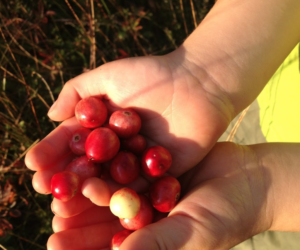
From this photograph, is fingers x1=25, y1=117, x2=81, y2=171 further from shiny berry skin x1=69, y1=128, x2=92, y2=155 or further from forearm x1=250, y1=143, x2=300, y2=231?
forearm x1=250, y1=143, x2=300, y2=231

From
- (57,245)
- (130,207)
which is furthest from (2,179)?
(130,207)

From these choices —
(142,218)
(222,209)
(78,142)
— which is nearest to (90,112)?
(78,142)

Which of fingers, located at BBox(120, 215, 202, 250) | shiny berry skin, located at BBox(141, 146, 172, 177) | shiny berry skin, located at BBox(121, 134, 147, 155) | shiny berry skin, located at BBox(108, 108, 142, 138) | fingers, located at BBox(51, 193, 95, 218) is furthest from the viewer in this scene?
shiny berry skin, located at BBox(121, 134, 147, 155)

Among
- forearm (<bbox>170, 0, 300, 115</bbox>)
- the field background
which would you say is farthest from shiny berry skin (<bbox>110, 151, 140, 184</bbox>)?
the field background

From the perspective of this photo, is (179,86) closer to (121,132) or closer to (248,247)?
(121,132)

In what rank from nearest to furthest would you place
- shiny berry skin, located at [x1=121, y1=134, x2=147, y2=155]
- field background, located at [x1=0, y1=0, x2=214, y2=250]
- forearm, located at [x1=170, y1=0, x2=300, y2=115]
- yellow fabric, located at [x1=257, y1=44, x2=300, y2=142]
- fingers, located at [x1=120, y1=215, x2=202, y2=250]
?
fingers, located at [x1=120, y1=215, x2=202, y2=250] → shiny berry skin, located at [x1=121, y1=134, x2=147, y2=155] → forearm, located at [x1=170, y1=0, x2=300, y2=115] → yellow fabric, located at [x1=257, y1=44, x2=300, y2=142] → field background, located at [x1=0, y1=0, x2=214, y2=250]

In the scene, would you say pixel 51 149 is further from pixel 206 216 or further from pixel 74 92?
pixel 206 216

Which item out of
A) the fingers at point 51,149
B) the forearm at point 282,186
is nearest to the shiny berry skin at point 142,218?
the fingers at point 51,149
